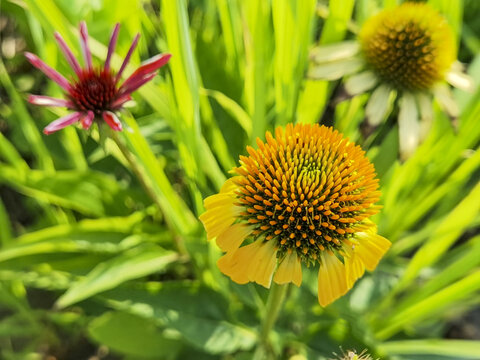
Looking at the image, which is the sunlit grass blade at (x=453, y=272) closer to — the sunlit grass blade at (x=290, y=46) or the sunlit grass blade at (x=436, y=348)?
the sunlit grass blade at (x=436, y=348)

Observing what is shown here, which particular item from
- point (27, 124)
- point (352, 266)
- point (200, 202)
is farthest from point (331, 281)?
point (27, 124)

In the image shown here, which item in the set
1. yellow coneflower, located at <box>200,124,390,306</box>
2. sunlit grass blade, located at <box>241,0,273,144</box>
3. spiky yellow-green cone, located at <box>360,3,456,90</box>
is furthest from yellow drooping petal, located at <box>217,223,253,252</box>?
spiky yellow-green cone, located at <box>360,3,456,90</box>

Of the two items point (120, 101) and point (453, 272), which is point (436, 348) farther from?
point (120, 101)

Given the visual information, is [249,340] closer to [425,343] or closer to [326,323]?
[326,323]

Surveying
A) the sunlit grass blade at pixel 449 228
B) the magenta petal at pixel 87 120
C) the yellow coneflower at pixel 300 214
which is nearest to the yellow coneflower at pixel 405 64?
the sunlit grass blade at pixel 449 228

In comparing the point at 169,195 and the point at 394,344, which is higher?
the point at 169,195

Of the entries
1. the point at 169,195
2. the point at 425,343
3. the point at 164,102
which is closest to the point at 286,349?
the point at 425,343
